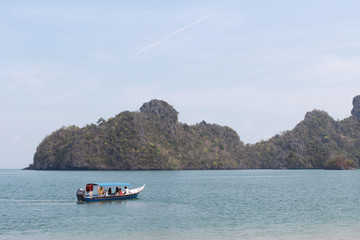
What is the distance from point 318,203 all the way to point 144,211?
27.4 metres

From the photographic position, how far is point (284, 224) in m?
43.6

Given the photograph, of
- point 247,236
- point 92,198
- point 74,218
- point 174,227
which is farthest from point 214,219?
point 92,198

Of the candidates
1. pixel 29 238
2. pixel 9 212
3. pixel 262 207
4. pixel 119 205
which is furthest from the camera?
pixel 119 205

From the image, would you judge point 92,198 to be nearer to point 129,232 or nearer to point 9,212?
point 9,212

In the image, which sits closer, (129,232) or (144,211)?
(129,232)

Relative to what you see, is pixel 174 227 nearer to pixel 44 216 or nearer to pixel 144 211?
pixel 144 211

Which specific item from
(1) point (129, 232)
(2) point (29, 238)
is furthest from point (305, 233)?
(2) point (29, 238)

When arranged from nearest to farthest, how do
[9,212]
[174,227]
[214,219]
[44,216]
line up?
[174,227]
[214,219]
[44,216]
[9,212]

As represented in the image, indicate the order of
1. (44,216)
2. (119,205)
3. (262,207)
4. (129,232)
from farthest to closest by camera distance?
(119,205)
(262,207)
(44,216)
(129,232)

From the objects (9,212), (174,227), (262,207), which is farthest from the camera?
(262,207)

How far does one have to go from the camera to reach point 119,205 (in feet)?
205

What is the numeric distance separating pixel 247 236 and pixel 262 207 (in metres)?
22.3

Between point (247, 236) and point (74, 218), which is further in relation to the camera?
point (74, 218)

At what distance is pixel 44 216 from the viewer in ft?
165
